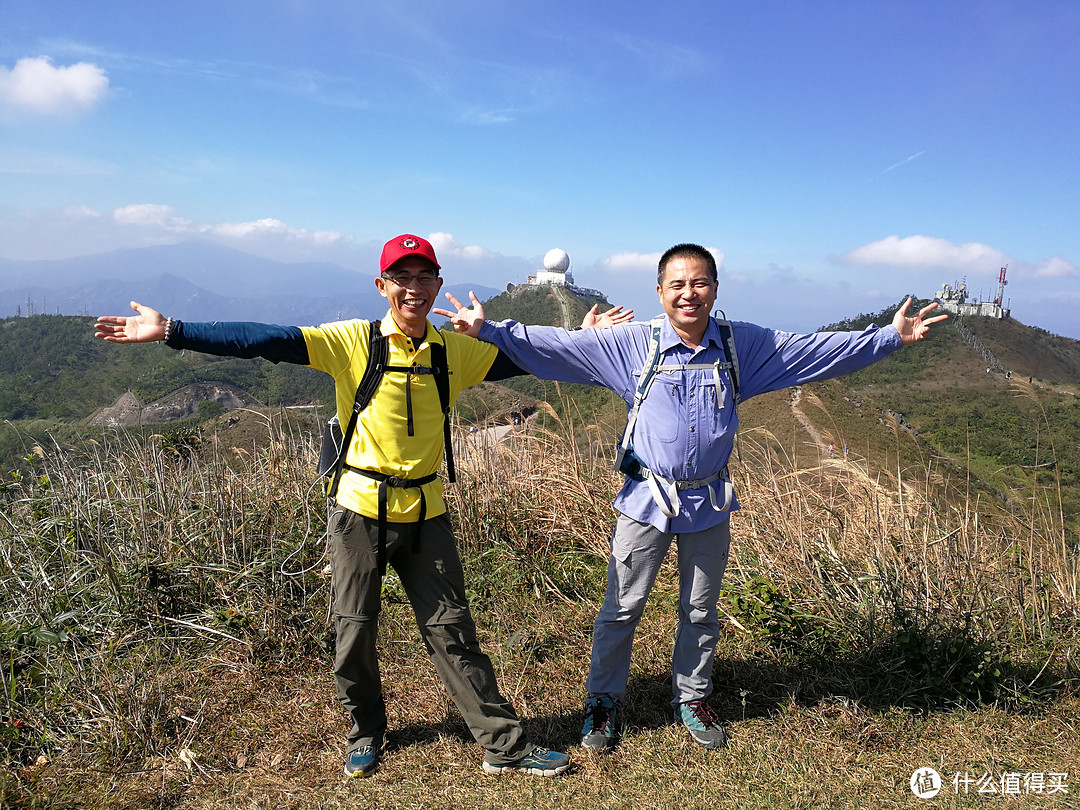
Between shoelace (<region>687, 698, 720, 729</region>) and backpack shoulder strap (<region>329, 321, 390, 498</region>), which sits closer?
backpack shoulder strap (<region>329, 321, 390, 498</region>)

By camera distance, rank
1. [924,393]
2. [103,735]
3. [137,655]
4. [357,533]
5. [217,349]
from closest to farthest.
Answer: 1. [217,349]
2. [357,533]
3. [103,735]
4. [137,655]
5. [924,393]

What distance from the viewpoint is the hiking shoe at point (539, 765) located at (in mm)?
2725

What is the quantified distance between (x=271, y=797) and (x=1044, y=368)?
58.3 metres

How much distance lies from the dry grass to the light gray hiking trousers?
11.1 inches

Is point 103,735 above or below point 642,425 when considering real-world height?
below

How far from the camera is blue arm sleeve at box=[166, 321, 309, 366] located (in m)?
2.37

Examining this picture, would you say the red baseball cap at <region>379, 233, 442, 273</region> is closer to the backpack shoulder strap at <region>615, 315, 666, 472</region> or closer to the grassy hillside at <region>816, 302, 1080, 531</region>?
the backpack shoulder strap at <region>615, 315, 666, 472</region>

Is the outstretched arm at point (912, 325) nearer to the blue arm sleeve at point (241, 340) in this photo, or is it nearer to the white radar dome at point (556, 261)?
the blue arm sleeve at point (241, 340)

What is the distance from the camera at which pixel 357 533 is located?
8.48 ft

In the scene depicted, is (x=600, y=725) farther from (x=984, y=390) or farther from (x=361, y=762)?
(x=984, y=390)

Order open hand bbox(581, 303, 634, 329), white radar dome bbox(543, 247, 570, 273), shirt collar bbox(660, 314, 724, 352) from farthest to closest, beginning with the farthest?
white radar dome bbox(543, 247, 570, 273) → open hand bbox(581, 303, 634, 329) → shirt collar bbox(660, 314, 724, 352)

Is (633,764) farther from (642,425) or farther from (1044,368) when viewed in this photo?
(1044,368)

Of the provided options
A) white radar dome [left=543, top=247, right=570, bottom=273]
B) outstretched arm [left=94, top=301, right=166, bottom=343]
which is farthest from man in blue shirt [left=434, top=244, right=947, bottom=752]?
white radar dome [left=543, top=247, right=570, bottom=273]

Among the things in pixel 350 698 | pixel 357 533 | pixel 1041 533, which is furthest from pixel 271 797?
pixel 1041 533
